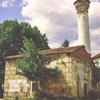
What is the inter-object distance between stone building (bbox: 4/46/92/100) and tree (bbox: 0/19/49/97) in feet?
26.5

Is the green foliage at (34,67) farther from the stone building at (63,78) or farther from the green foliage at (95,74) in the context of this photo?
the green foliage at (95,74)

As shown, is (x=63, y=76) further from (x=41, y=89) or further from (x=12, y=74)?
(x=12, y=74)

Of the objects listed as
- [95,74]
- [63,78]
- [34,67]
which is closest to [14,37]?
[95,74]

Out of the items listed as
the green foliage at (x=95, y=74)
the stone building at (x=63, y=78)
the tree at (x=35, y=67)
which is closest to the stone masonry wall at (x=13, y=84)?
the stone building at (x=63, y=78)

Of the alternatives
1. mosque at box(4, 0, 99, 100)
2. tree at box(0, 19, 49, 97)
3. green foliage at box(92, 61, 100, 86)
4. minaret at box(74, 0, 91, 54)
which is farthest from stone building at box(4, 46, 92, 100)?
tree at box(0, 19, 49, 97)

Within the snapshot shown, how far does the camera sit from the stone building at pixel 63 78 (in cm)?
2030

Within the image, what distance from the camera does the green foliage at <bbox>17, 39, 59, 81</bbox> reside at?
19.4 meters

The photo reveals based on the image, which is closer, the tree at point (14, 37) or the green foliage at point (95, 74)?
the green foliage at point (95, 74)

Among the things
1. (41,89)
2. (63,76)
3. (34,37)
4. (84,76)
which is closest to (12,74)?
(41,89)

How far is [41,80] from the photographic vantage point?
2042cm

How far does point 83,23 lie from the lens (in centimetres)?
3138

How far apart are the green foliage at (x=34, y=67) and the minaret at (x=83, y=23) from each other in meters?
12.0

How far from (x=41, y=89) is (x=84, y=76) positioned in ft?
15.3

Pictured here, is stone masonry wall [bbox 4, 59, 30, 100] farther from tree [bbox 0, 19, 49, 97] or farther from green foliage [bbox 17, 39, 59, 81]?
tree [bbox 0, 19, 49, 97]
